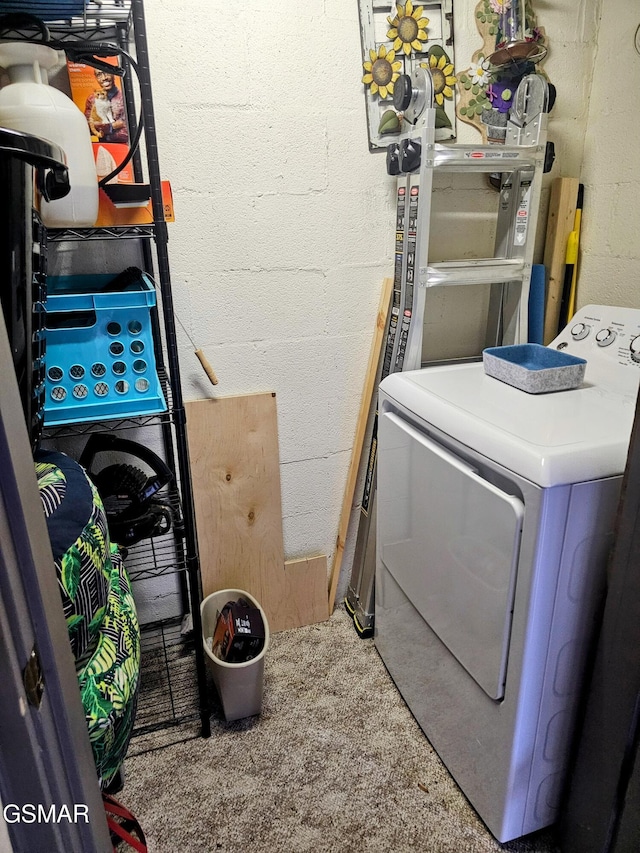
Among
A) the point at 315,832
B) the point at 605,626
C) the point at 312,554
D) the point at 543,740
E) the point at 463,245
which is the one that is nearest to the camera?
the point at 605,626

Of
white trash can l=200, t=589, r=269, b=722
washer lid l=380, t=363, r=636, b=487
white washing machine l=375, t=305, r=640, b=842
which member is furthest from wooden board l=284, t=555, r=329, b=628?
washer lid l=380, t=363, r=636, b=487

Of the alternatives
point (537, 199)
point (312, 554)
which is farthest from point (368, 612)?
point (537, 199)

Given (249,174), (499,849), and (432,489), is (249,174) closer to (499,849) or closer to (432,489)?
(432,489)

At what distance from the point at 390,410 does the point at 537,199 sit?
2.61ft

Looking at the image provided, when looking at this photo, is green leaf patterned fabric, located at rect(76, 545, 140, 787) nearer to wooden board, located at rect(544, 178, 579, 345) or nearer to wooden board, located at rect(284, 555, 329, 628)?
wooden board, located at rect(284, 555, 329, 628)

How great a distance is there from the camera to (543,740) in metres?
1.19

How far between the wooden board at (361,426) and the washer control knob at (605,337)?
25.0 inches

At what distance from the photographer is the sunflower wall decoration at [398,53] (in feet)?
5.14

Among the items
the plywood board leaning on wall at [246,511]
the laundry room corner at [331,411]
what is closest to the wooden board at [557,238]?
the laundry room corner at [331,411]

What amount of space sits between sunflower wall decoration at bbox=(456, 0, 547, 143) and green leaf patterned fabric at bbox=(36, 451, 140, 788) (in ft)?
5.09

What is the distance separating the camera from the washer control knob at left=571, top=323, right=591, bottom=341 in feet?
5.30

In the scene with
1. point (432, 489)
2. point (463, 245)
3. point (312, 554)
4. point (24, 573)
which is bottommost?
point (312, 554)

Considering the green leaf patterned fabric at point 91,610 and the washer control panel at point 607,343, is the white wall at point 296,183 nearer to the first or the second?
the washer control panel at point 607,343

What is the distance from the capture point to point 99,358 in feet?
4.17
